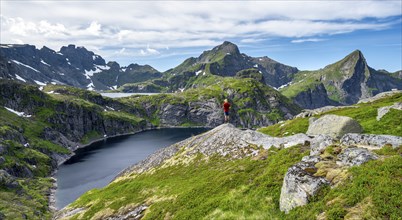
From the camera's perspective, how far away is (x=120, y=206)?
40469 mm

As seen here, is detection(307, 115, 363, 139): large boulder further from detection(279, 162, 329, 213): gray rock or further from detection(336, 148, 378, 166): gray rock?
detection(279, 162, 329, 213): gray rock

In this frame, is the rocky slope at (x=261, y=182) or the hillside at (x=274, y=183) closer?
the hillside at (x=274, y=183)

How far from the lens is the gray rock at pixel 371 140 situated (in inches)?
1081

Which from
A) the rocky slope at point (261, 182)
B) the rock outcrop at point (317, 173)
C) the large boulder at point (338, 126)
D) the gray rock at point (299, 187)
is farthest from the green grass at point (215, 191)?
the large boulder at point (338, 126)

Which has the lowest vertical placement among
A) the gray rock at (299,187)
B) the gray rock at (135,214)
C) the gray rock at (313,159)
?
the gray rock at (135,214)

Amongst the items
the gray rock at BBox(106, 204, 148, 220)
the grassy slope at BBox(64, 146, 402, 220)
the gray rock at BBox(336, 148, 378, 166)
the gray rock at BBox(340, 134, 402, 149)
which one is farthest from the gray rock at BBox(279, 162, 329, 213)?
the gray rock at BBox(106, 204, 148, 220)

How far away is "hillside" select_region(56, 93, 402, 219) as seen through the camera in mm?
18766

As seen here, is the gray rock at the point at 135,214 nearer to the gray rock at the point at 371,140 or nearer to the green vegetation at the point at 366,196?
the green vegetation at the point at 366,196

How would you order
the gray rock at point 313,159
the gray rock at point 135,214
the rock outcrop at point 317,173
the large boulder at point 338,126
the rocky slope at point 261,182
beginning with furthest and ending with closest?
the large boulder at point 338,126 → the gray rock at point 135,214 → the gray rock at point 313,159 → the rock outcrop at point 317,173 → the rocky slope at point 261,182

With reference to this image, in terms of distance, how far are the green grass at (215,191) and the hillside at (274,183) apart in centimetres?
9

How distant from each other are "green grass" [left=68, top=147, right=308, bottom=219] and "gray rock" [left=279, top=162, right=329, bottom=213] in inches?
41.5

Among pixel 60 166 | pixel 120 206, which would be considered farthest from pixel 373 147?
pixel 60 166

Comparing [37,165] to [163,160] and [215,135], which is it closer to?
[163,160]

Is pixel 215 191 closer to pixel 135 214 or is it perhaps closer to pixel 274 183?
pixel 274 183
